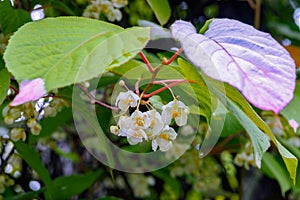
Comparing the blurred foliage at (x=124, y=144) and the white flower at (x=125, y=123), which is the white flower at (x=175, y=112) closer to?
the white flower at (x=125, y=123)

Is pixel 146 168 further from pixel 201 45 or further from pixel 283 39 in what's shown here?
pixel 283 39

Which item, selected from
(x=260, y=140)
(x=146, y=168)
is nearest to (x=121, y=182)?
(x=146, y=168)

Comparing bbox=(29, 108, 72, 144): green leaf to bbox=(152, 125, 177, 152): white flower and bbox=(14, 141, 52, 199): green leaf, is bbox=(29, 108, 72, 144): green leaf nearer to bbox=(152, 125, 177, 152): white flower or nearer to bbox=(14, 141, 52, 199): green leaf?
bbox=(14, 141, 52, 199): green leaf

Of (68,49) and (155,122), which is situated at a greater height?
(68,49)

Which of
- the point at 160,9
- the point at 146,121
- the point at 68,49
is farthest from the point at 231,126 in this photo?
the point at 68,49

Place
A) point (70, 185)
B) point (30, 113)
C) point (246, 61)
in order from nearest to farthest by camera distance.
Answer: point (246, 61)
point (30, 113)
point (70, 185)

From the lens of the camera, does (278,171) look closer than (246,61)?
No

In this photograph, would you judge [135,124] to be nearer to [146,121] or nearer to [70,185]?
[146,121]
